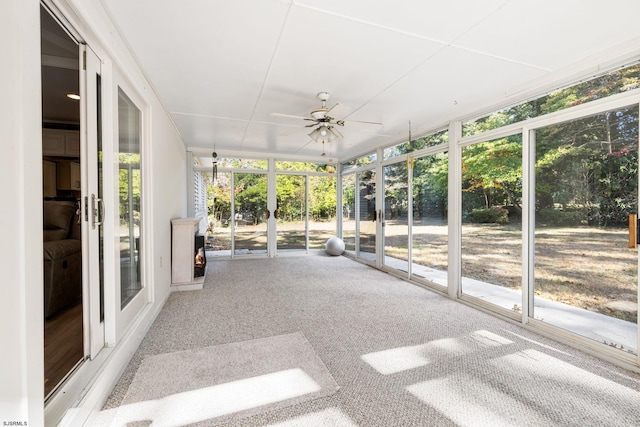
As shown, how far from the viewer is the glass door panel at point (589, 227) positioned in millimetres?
2240

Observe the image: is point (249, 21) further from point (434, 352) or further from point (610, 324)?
point (610, 324)

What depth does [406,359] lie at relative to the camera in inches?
87.1

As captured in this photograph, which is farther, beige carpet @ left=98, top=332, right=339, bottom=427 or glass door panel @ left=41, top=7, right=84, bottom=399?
glass door panel @ left=41, top=7, right=84, bottom=399

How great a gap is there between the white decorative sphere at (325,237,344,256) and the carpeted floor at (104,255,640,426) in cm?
286

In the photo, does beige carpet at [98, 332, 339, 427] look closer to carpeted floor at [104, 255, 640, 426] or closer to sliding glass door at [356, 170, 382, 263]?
carpeted floor at [104, 255, 640, 426]

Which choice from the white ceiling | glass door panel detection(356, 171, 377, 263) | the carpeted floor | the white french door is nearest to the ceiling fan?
the white ceiling

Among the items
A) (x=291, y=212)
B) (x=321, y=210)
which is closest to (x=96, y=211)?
(x=291, y=212)

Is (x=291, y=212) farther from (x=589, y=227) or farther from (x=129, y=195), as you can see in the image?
(x=589, y=227)

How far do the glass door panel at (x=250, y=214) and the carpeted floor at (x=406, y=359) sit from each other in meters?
2.61

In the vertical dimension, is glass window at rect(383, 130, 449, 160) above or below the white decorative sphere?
above

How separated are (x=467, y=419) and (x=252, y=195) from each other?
19.4 feet

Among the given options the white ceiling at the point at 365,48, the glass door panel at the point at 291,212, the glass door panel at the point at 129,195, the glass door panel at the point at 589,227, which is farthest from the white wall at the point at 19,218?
the glass door panel at the point at 291,212

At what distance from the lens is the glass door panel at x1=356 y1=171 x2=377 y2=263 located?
588cm

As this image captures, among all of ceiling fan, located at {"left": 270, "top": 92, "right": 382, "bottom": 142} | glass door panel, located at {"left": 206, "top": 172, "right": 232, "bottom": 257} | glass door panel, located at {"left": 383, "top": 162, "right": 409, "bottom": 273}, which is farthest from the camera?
glass door panel, located at {"left": 206, "top": 172, "right": 232, "bottom": 257}
